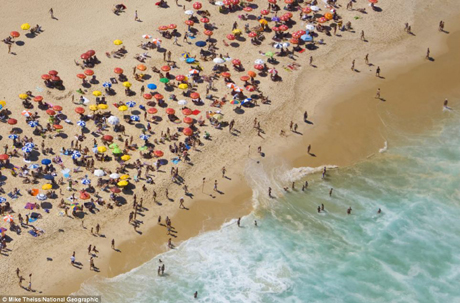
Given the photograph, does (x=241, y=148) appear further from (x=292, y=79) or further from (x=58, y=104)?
(x=58, y=104)

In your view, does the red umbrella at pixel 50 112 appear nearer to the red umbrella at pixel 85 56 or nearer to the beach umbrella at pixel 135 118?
the beach umbrella at pixel 135 118

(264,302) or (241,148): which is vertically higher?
(241,148)

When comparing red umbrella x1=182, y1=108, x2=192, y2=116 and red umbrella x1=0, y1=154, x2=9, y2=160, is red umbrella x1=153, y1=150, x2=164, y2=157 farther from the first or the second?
red umbrella x1=0, y1=154, x2=9, y2=160

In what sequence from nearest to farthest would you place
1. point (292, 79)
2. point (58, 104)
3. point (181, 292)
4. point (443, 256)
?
point (181, 292) < point (443, 256) < point (58, 104) < point (292, 79)

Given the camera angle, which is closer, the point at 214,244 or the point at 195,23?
the point at 214,244

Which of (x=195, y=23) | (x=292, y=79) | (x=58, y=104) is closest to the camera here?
(x=58, y=104)

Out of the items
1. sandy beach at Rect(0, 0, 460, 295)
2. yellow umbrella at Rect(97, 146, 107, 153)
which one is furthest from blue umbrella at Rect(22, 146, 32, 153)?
yellow umbrella at Rect(97, 146, 107, 153)

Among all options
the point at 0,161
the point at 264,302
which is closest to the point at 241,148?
the point at 264,302
